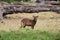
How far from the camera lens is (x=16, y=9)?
45.9 ft

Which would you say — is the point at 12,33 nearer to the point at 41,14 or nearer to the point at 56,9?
the point at 56,9

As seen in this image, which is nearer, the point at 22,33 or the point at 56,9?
the point at 22,33

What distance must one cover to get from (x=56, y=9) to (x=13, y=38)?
734cm

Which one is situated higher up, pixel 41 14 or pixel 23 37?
pixel 23 37

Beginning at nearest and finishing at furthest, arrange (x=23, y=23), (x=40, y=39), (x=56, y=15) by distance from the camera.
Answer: (x=40, y=39), (x=23, y=23), (x=56, y=15)

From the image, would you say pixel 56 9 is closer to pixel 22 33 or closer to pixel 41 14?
pixel 41 14

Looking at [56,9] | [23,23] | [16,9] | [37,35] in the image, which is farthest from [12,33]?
[56,9]

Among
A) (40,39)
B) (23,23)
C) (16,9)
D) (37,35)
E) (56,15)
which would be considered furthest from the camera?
(56,15)

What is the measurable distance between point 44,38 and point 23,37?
63cm

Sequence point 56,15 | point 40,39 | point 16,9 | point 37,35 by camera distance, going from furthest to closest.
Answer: point 56,15 < point 16,9 < point 37,35 < point 40,39

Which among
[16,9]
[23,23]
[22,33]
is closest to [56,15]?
[16,9]

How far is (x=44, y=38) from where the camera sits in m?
7.76

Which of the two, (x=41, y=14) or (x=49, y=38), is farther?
(x=41, y=14)

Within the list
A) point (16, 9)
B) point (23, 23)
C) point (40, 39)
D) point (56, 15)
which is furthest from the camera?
point (56, 15)
